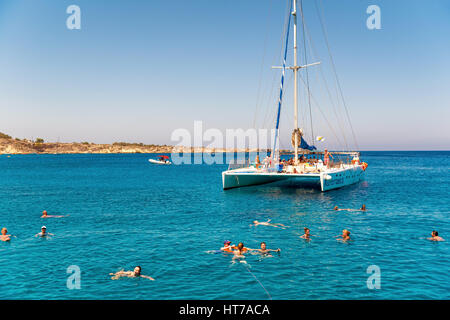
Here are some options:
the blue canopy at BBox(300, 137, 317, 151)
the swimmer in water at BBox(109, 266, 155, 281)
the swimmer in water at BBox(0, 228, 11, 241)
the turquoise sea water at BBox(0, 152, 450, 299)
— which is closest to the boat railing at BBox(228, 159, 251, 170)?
the blue canopy at BBox(300, 137, 317, 151)

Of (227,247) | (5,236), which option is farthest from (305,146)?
(5,236)

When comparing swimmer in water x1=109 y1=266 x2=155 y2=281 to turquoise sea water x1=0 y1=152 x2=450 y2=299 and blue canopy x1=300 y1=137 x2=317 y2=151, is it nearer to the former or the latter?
turquoise sea water x1=0 y1=152 x2=450 y2=299

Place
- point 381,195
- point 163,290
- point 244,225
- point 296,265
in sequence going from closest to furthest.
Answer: point 163,290, point 296,265, point 244,225, point 381,195

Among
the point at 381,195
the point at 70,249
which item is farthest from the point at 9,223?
the point at 381,195

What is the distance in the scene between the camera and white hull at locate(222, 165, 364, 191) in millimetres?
31609

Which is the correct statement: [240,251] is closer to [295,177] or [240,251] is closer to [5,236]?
[5,236]

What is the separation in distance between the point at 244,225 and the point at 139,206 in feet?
40.2

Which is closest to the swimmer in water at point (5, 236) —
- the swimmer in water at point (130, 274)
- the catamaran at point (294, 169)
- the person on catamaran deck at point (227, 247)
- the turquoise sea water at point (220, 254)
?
the turquoise sea water at point (220, 254)

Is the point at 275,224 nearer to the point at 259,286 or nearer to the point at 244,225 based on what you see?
the point at 244,225

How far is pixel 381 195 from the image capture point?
111 ft

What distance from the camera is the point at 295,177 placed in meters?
35.5

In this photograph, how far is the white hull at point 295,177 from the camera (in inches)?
1244

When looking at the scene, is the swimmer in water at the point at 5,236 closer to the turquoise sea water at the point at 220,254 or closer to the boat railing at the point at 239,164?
the turquoise sea water at the point at 220,254

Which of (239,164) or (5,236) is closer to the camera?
(5,236)
